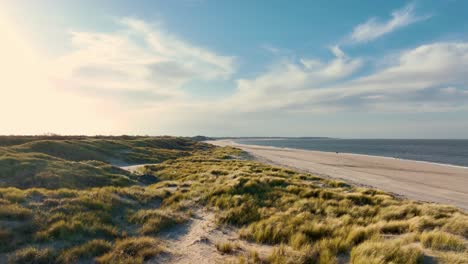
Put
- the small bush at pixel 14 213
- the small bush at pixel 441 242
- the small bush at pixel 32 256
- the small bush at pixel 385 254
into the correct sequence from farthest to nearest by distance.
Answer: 1. the small bush at pixel 14 213
2. the small bush at pixel 441 242
3. the small bush at pixel 32 256
4. the small bush at pixel 385 254

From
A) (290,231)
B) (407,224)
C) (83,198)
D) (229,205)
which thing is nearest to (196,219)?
(229,205)

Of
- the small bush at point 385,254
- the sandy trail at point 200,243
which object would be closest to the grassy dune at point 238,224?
the small bush at point 385,254

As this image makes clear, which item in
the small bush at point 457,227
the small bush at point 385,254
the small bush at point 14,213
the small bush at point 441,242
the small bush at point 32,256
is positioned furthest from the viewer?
the small bush at point 14,213

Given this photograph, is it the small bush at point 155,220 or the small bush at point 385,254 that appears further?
the small bush at point 155,220

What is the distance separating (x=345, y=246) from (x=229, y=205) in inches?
224

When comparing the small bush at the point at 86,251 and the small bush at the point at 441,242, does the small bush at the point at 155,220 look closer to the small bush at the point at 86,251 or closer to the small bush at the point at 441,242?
the small bush at the point at 86,251

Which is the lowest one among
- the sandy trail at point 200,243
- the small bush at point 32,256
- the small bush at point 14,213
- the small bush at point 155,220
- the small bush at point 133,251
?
the sandy trail at point 200,243

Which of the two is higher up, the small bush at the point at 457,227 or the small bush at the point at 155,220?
the small bush at the point at 457,227

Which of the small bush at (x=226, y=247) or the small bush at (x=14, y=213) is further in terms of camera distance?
the small bush at (x=14, y=213)

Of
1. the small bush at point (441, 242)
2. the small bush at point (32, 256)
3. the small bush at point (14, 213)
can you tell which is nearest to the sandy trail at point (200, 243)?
the small bush at point (32, 256)

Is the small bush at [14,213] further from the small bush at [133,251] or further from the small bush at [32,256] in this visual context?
the small bush at [133,251]

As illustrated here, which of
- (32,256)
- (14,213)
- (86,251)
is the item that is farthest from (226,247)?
(14,213)

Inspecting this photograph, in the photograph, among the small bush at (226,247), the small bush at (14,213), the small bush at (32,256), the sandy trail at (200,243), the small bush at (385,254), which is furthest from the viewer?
the small bush at (14,213)

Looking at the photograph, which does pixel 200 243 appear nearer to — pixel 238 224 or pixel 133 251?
pixel 133 251
